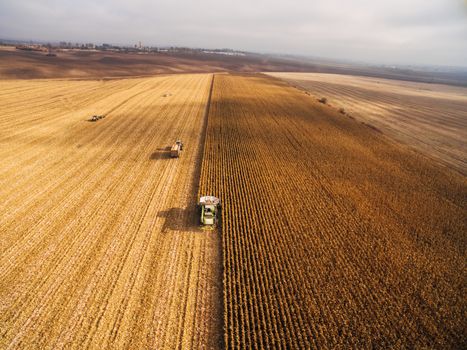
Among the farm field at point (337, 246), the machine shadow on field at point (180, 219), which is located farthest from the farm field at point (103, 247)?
the farm field at point (337, 246)

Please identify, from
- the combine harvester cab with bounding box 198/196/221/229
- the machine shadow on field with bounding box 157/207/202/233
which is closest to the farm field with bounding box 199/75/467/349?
the combine harvester cab with bounding box 198/196/221/229

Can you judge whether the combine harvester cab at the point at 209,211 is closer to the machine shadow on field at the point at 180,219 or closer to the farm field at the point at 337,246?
the machine shadow on field at the point at 180,219

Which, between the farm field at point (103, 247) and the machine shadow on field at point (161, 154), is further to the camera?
the machine shadow on field at point (161, 154)

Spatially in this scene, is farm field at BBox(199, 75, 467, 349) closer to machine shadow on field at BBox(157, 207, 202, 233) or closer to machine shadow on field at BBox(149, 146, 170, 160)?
machine shadow on field at BBox(157, 207, 202, 233)

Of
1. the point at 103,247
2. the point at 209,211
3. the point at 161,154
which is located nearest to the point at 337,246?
the point at 209,211

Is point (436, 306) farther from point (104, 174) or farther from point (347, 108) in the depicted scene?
point (347, 108)

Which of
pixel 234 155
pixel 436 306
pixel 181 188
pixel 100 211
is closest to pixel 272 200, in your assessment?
pixel 181 188
